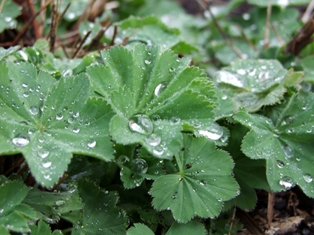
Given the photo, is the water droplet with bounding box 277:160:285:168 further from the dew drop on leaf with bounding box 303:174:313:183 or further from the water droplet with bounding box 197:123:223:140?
the water droplet with bounding box 197:123:223:140

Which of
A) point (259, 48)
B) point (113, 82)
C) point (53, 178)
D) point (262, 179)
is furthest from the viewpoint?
point (259, 48)

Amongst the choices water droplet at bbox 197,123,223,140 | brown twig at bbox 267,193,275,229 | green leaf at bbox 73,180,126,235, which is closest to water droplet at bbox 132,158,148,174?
green leaf at bbox 73,180,126,235

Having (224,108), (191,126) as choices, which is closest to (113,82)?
(191,126)

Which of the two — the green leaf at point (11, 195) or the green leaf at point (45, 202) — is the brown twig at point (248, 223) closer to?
the green leaf at point (45, 202)

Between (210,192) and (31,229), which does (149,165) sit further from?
(31,229)

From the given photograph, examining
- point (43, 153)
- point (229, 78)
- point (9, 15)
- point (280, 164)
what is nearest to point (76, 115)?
point (43, 153)

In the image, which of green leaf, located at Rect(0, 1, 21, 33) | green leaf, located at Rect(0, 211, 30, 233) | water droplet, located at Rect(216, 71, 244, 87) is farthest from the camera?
green leaf, located at Rect(0, 1, 21, 33)
